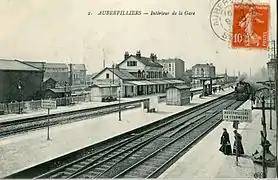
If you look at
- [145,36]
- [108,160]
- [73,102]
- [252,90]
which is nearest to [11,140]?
[73,102]

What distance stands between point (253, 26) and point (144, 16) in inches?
18.1

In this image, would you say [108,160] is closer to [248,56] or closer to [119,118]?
[119,118]

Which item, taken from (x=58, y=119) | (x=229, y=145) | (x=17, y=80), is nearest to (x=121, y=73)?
(x=58, y=119)

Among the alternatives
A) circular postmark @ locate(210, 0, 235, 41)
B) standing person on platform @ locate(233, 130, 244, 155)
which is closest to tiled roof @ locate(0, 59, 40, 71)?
circular postmark @ locate(210, 0, 235, 41)

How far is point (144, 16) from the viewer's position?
5.08ft

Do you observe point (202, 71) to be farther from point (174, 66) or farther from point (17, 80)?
point (17, 80)

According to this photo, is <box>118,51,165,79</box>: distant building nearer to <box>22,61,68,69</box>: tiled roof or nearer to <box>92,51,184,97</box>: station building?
<box>92,51,184,97</box>: station building

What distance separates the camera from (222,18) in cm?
153

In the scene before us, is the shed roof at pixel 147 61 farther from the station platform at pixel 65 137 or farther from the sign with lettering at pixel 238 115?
the sign with lettering at pixel 238 115

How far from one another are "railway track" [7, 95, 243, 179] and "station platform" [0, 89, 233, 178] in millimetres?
33

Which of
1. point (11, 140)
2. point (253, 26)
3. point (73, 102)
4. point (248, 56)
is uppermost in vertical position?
point (253, 26)

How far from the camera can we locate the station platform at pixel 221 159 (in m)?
1.45

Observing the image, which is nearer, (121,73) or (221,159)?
(221,159)

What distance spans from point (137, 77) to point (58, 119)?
0.39 m
